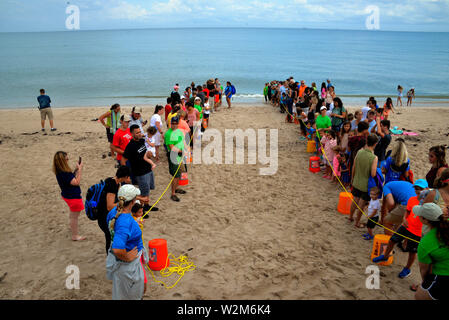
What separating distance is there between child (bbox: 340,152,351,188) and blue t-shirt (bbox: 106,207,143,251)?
588 cm

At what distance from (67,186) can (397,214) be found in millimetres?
5346

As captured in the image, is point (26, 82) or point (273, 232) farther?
point (26, 82)

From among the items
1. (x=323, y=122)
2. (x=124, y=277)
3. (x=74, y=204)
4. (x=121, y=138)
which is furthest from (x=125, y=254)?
(x=323, y=122)

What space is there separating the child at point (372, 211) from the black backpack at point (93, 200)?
4.49m

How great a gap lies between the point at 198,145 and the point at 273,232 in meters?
5.73

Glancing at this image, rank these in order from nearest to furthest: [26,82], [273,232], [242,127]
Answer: [273,232], [242,127], [26,82]

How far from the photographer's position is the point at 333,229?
19.1 feet

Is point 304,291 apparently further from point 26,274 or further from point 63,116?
point 63,116

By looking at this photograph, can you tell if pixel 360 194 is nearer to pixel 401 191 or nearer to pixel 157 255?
pixel 401 191

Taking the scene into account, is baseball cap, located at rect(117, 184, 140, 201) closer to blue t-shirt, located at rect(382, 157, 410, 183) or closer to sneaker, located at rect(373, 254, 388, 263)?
sneaker, located at rect(373, 254, 388, 263)

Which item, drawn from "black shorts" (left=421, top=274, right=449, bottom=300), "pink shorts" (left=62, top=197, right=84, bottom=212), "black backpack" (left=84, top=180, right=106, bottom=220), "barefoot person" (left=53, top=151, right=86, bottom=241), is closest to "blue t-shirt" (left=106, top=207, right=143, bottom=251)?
"black backpack" (left=84, top=180, right=106, bottom=220)

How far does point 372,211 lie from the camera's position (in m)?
5.45

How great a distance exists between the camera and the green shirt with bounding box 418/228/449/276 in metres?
3.07
